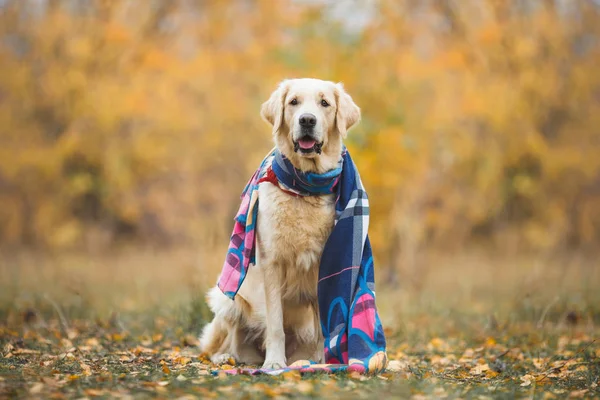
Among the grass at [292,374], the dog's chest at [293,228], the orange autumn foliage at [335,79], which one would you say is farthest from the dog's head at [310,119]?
the orange autumn foliage at [335,79]

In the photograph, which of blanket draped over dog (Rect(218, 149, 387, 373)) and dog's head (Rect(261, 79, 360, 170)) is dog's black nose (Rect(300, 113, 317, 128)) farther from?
blanket draped over dog (Rect(218, 149, 387, 373))

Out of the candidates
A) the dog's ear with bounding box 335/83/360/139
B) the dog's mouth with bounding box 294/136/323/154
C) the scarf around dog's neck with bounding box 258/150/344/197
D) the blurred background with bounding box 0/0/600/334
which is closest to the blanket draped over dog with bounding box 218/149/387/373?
the scarf around dog's neck with bounding box 258/150/344/197

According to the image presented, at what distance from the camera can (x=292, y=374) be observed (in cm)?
349

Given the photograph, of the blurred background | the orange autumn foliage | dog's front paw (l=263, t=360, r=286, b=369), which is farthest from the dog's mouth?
the orange autumn foliage

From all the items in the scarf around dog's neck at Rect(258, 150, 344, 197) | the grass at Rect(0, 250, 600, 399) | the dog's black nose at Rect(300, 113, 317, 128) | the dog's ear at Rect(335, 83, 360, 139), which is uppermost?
the dog's ear at Rect(335, 83, 360, 139)

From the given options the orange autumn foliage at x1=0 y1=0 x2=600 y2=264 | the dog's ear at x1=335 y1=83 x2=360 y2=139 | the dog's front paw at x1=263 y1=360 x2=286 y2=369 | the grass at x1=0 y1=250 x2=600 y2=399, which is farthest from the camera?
the orange autumn foliage at x1=0 y1=0 x2=600 y2=264

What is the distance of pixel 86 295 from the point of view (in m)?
7.12

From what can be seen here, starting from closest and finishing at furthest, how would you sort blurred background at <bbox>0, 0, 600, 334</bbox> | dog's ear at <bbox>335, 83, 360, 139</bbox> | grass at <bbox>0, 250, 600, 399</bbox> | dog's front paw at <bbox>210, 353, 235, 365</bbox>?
grass at <bbox>0, 250, 600, 399</bbox>
dog's ear at <bbox>335, 83, 360, 139</bbox>
dog's front paw at <bbox>210, 353, 235, 365</bbox>
blurred background at <bbox>0, 0, 600, 334</bbox>

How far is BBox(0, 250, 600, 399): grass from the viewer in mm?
3178

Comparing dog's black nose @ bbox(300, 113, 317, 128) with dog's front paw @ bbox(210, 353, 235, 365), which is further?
dog's front paw @ bbox(210, 353, 235, 365)

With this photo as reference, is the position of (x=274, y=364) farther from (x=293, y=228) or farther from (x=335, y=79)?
(x=335, y=79)

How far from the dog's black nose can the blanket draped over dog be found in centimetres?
29

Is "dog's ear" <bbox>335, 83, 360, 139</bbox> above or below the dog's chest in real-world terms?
above

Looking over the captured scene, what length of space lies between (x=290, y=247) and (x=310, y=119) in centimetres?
81
